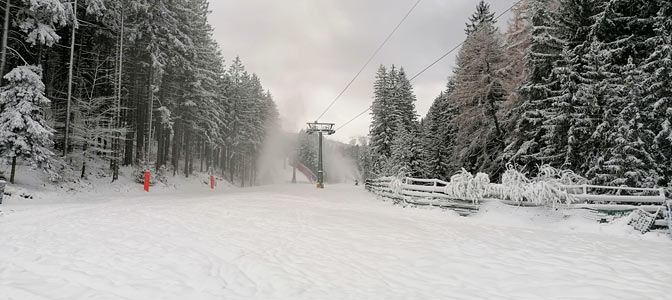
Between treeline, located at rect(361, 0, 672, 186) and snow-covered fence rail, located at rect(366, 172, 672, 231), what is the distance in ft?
5.54

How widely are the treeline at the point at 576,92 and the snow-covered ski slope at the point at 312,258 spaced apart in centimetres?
515

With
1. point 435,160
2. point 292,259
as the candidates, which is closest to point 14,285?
point 292,259

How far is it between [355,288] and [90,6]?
2008 cm

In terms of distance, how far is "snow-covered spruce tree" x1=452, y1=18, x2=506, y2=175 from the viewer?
20.8 metres

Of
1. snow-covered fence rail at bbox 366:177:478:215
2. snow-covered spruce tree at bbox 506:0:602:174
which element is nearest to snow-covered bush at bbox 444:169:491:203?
snow-covered fence rail at bbox 366:177:478:215

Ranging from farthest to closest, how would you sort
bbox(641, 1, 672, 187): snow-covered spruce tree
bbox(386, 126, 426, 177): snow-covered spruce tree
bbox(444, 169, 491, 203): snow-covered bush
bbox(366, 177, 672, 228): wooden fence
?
bbox(386, 126, 426, 177): snow-covered spruce tree
bbox(641, 1, 672, 187): snow-covered spruce tree
bbox(444, 169, 491, 203): snow-covered bush
bbox(366, 177, 672, 228): wooden fence

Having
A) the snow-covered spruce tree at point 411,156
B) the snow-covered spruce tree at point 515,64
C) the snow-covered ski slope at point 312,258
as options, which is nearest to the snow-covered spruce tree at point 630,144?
the snow-covered ski slope at point 312,258

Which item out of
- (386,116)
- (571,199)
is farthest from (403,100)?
(571,199)

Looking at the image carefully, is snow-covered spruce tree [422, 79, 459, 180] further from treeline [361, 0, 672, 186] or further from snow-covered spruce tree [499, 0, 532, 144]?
snow-covered spruce tree [499, 0, 532, 144]

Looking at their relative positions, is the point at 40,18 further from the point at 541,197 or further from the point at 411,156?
the point at 411,156

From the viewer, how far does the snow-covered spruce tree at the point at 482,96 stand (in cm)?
2081

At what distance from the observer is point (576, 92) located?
14.5 meters

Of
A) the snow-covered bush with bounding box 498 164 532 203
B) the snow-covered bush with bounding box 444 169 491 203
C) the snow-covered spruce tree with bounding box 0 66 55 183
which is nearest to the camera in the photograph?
the snow-covered bush with bounding box 498 164 532 203

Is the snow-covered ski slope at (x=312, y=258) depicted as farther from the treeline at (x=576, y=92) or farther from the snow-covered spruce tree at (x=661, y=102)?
the snow-covered spruce tree at (x=661, y=102)
